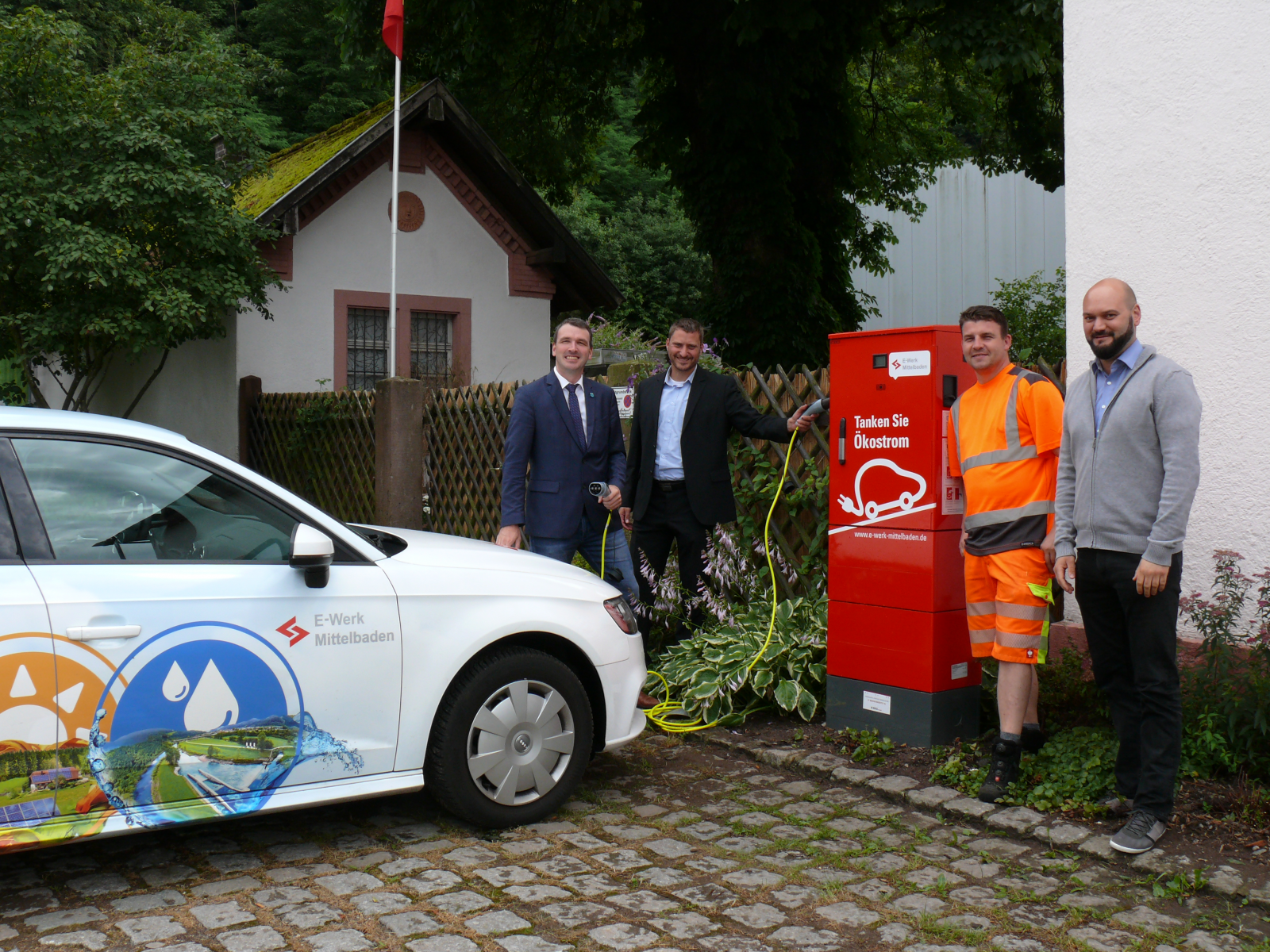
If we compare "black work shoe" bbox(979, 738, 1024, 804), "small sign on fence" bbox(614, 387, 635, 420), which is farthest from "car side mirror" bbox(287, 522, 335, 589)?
"small sign on fence" bbox(614, 387, 635, 420)

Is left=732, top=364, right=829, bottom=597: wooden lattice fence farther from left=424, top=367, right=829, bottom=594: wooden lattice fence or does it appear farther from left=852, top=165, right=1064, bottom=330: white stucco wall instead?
left=852, top=165, right=1064, bottom=330: white stucco wall

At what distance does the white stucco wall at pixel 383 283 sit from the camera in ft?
44.4

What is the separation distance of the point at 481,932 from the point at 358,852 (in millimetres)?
815

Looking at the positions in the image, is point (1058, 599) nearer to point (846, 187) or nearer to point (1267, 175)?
point (1267, 175)

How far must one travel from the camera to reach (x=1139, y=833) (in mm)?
3795

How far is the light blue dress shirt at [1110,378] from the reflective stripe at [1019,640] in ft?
2.78

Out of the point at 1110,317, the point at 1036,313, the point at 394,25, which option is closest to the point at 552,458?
the point at 1110,317

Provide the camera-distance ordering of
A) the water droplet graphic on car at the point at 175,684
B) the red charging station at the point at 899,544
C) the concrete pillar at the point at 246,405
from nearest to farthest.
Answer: the water droplet graphic on car at the point at 175,684 < the red charging station at the point at 899,544 < the concrete pillar at the point at 246,405

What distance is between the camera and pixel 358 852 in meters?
3.89

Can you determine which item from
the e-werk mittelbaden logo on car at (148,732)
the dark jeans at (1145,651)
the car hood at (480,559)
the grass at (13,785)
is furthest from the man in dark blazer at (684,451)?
the grass at (13,785)

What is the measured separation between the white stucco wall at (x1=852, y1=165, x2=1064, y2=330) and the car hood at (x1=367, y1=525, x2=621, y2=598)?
824 inches

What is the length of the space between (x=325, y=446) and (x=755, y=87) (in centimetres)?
646

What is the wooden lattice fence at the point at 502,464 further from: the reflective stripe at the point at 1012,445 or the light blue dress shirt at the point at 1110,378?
Result: the light blue dress shirt at the point at 1110,378

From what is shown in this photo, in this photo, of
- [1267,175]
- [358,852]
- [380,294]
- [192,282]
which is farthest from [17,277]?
[1267,175]
